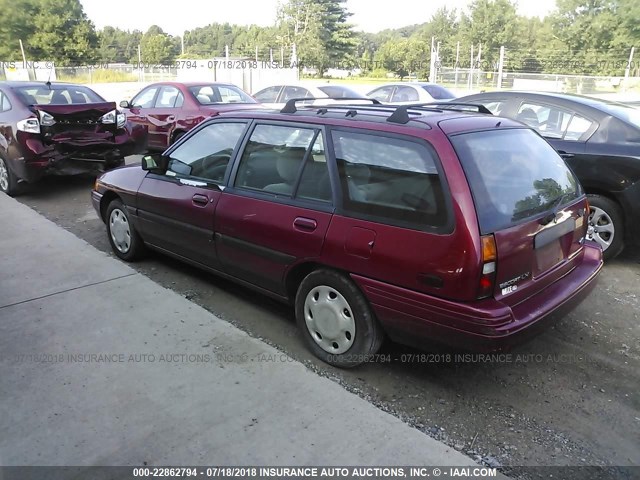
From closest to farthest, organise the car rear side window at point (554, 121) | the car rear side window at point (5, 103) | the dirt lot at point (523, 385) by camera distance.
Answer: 1. the dirt lot at point (523, 385)
2. the car rear side window at point (554, 121)
3. the car rear side window at point (5, 103)

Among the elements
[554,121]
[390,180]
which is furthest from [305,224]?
[554,121]

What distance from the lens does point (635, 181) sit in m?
4.79

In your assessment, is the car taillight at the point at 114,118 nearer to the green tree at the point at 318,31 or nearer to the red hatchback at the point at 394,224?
the red hatchback at the point at 394,224

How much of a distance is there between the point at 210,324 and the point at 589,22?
5127 cm

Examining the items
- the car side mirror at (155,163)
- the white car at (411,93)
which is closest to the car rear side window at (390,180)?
the car side mirror at (155,163)

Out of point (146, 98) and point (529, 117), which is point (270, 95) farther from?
point (529, 117)

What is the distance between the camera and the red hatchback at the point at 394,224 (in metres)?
2.69

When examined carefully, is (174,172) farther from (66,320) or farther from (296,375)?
(296,375)

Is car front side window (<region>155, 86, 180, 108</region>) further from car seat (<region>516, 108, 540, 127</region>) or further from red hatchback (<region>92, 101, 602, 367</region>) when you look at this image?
car seat (<region>516, 108, 540, 127</region>)

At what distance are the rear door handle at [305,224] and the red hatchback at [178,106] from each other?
627cm

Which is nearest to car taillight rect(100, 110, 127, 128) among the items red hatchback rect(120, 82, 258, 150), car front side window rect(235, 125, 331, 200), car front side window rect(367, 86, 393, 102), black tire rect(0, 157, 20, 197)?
red hatchback rect(120, 82, 258, 150)

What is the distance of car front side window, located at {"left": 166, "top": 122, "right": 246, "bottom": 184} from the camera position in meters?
4.04

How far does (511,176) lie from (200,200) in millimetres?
2307

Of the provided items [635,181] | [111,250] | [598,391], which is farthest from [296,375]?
[635,181]
